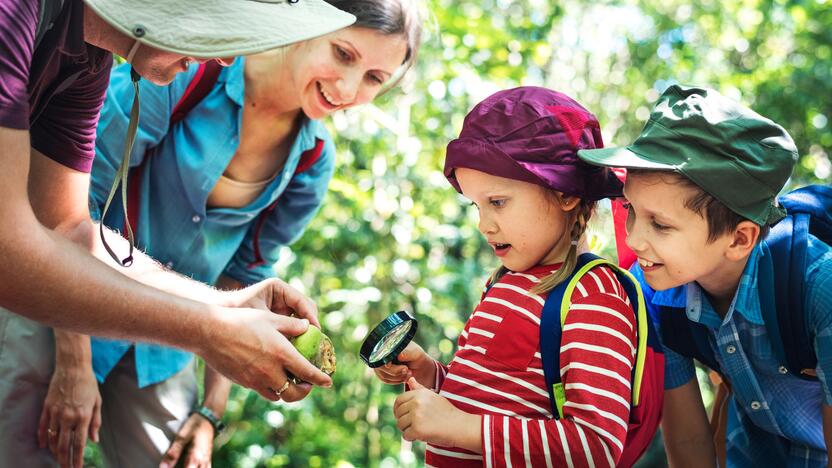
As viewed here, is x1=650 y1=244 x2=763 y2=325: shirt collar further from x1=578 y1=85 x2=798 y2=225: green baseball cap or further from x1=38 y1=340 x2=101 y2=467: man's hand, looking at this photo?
x1=38 y1=340 x2=101 y2=467: man's hand

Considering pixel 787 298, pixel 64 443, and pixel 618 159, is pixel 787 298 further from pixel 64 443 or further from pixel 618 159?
pixel 64 443

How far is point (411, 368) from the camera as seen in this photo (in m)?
2.37

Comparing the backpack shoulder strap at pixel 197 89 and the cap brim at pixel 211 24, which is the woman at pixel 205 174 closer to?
the backpack shoulder strap at pixel 197 89

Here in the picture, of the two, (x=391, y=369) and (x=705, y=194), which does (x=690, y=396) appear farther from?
(x=391, y=369)

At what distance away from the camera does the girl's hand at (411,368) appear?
7.59 ft

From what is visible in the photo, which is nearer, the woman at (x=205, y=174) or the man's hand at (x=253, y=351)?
the man's hand at (x=253, y=351)

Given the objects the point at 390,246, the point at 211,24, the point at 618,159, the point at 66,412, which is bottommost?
the point at 390,246

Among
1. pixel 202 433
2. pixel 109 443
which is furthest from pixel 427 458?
pixel 109 443

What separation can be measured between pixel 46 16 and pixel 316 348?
1.03 metres

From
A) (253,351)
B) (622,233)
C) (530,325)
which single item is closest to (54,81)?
(253,351)

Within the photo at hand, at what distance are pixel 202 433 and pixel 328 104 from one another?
4.36 ft

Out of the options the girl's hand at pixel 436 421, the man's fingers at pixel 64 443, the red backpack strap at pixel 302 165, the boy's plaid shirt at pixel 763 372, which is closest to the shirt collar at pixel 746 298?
the boy's plaid shirt at pixel 763 372

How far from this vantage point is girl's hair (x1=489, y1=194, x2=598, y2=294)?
210 cm

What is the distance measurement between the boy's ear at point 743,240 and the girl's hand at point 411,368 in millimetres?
878
